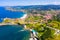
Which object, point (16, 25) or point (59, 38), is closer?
point (59, 38)

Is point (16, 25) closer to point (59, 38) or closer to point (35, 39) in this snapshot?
point (35, 39)

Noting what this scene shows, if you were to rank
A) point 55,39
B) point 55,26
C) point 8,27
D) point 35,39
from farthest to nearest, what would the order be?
1. point 8,27
2. point 55,26
3. point 35,39
4. point 55,39

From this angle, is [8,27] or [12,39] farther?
[8,27]

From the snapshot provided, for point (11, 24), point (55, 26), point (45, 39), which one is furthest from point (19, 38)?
point (11, 24)

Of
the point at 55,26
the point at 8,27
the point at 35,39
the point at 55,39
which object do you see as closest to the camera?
the point at 55,39

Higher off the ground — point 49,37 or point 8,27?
point 49,37

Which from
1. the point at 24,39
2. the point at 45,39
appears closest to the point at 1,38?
the point at 24,39

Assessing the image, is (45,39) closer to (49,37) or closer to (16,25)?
(49,37)

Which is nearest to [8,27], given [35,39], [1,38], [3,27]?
[3,27]
